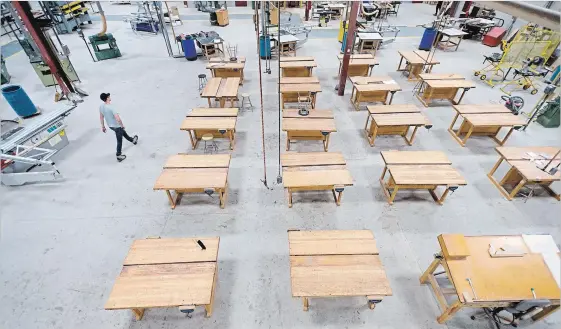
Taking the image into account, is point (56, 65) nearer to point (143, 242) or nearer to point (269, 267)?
point (143, 242)

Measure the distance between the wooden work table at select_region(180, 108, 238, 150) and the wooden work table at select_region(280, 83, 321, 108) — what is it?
73.2 inches

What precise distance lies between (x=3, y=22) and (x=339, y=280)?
21.1 m

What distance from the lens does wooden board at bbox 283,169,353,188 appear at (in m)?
4.94

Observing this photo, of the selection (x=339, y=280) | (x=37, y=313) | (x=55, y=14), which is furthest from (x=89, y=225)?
(x=55, y=14)

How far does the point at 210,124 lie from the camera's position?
6.41 m

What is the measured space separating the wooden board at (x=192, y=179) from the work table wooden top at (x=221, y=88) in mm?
2921

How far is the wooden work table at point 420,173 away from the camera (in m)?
4.96

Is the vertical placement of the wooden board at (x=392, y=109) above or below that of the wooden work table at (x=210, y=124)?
above

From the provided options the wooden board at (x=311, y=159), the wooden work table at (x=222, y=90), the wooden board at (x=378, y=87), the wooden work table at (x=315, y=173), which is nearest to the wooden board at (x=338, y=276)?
the wooden work table at (x=315, y=173)

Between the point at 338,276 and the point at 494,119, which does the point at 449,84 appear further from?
the point at 338,276

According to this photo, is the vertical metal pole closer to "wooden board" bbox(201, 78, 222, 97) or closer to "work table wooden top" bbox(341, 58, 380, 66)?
"work table wooden top" bbox(341, 58, 380, 66)

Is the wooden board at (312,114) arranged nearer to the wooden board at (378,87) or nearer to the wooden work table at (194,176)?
the wooden board at (378,87)

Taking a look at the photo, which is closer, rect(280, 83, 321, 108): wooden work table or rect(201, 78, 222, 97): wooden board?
rect(201, 78, 222, 97): wooden board

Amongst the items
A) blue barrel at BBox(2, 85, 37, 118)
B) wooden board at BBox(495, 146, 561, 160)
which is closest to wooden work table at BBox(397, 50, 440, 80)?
wooden board at BBox(495, 146, 561, 160)
